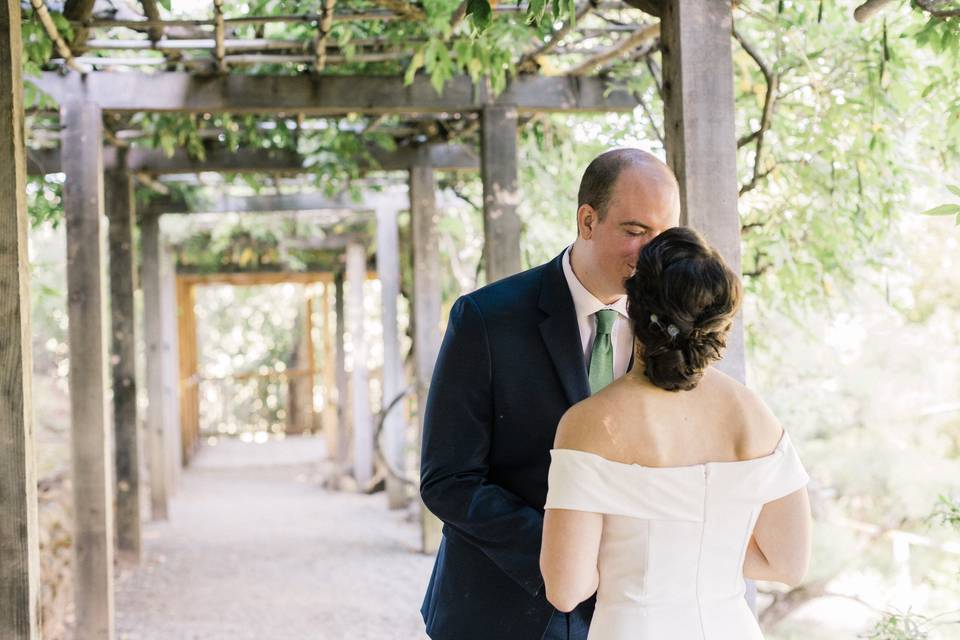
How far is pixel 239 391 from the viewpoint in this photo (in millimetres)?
18125

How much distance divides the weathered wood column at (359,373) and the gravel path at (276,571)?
39 centimetres

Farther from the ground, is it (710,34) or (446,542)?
(710,34)

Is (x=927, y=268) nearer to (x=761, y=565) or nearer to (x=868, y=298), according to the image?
(x=868, y=298)

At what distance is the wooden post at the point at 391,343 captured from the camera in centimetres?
862

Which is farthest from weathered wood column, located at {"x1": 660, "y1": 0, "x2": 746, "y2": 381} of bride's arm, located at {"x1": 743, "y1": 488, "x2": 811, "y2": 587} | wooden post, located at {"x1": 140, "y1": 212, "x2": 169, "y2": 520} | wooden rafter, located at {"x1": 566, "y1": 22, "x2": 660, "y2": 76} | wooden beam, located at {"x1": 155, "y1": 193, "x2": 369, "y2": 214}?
wooden post, located at {"x1": 140, "y1": 212, "x2": 169, "y2": 520}

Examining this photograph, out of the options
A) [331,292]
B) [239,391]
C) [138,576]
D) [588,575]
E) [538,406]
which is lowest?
[239,391]

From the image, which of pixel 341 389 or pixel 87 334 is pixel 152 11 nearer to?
pixel 87 334

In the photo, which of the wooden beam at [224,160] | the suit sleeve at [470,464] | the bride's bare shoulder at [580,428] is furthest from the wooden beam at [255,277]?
the bride's bare shoulder at [580,428]

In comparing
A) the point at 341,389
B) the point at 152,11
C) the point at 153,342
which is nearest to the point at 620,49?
the point at 152,11

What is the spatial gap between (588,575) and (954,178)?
12.2ft

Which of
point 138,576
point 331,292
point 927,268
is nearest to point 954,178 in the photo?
point 138,576

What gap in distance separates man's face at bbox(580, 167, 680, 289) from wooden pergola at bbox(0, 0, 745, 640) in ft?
1.49

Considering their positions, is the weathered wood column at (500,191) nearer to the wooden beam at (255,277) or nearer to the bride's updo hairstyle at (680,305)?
the bride's updo hairstyle at (680,305)

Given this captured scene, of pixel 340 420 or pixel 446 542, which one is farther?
pixel 340 420
